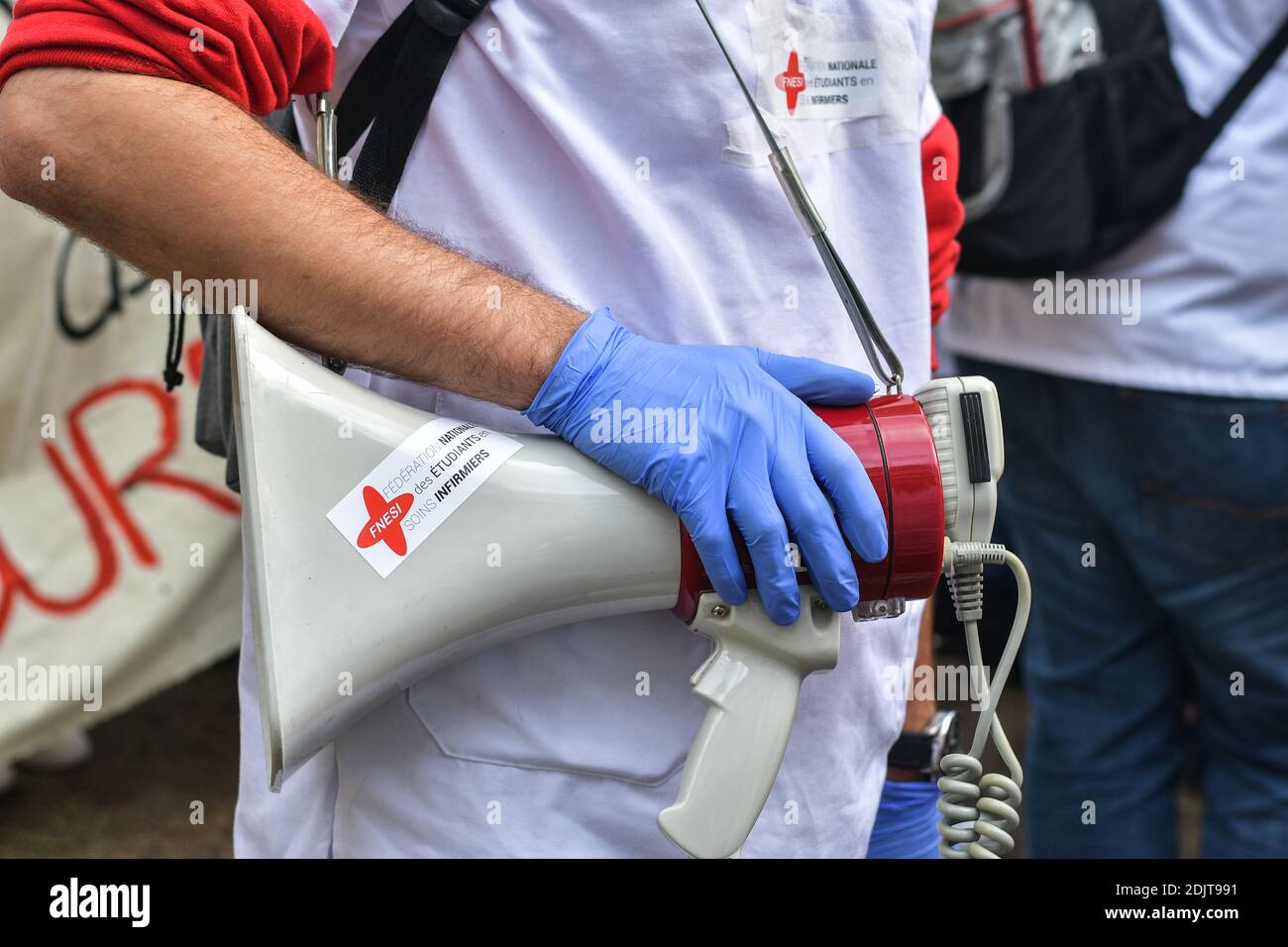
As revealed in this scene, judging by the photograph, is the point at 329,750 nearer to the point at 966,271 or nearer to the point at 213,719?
the point at 966,271

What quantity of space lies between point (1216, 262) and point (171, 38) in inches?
56.2

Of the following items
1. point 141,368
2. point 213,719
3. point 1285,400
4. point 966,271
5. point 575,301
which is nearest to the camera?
point 575,301

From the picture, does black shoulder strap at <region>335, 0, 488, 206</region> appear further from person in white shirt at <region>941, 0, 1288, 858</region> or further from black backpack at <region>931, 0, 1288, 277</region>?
person in white shirt at <region>941, 0, 1288, 858</region>

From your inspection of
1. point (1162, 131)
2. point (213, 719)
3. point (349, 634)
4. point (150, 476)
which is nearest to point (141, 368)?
point (150, 476)

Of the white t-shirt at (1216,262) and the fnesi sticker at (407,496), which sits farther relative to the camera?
the white t-shirt at (1216,262)

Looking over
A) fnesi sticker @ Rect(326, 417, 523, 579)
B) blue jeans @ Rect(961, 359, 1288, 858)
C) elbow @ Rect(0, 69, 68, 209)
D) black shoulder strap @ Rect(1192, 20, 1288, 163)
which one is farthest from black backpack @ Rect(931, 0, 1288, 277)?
elbow @ Rect(0, 69, 68, 209)

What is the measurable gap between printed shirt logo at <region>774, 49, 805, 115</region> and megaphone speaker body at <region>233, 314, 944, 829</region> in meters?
0.31

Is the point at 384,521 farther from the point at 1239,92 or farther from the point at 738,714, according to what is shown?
the point at 1239,92

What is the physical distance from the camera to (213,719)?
2.92 m

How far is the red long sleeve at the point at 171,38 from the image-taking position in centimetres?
89

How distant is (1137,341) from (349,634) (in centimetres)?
131

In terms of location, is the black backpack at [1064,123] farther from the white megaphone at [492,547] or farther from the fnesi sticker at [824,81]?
the white megaphone at [492,547]

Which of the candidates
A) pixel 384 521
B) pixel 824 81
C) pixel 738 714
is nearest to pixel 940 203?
pixel 824 81

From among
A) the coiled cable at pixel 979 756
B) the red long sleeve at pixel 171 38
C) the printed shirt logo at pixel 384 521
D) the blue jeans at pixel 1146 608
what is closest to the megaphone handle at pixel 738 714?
the coiled cable at pixel 979 756
